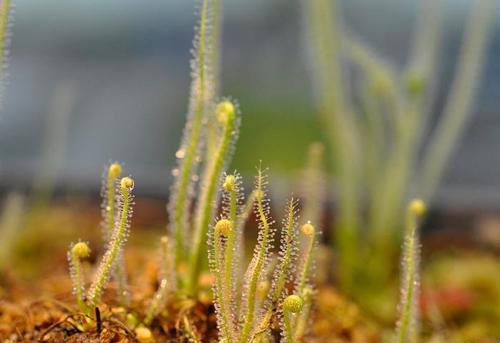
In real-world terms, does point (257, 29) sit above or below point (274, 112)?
above

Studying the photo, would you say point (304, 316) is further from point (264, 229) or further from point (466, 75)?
point (466, 75)

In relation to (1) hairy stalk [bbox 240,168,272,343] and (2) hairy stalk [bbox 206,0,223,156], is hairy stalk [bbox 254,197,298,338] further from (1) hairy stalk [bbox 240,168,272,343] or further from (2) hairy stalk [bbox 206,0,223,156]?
(2) hairy stalk [bbox 206,0,223,156]

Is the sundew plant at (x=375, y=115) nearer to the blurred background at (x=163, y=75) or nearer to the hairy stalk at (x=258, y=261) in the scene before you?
the hairy stalk at (x=258, y=261)

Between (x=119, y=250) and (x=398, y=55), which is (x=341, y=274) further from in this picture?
(x=398, y=55)

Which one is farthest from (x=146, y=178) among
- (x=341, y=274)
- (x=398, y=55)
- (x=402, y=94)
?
(x=398, y=55)

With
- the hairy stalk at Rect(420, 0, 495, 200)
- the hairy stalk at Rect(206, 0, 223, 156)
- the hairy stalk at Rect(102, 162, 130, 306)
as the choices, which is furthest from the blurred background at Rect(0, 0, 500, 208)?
the hairy stalk at Rect(102, 162, 130, 306)

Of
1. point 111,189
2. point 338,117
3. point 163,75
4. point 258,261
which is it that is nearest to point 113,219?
point 111,189

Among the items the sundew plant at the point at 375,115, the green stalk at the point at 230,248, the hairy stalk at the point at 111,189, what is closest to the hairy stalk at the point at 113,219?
the hairy stalk at the point at 111,189
